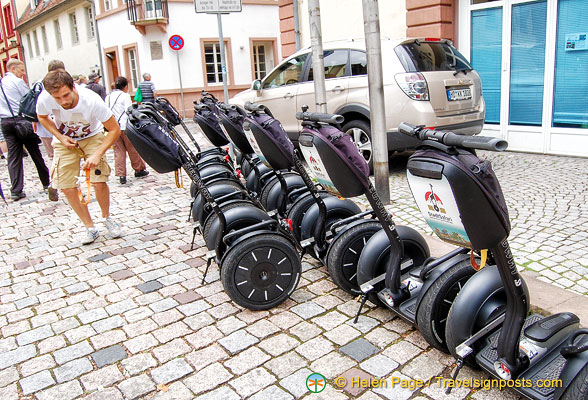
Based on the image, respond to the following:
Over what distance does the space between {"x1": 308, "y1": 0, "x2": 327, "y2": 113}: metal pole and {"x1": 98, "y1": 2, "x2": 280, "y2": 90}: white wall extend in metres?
16.3

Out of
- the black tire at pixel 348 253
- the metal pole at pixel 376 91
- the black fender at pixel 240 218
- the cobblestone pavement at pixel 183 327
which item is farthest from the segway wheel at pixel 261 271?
the metal pole at pixel 376 91

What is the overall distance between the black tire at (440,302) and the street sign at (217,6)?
6.15m

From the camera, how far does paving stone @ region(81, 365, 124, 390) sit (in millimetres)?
2738

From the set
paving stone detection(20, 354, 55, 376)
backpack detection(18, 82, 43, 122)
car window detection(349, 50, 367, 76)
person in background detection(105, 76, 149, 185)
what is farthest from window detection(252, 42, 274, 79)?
paving stone detection(20, 354, 55, 376)

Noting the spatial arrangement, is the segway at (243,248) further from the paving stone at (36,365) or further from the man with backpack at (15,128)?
the man with backpack at (15,128)

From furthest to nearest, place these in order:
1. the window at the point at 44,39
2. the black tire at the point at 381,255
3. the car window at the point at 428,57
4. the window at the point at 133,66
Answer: the window at the point at 44,39 → the window at the point at 133,66 → the car window at the point at 428,57 → the black tire at the point at 381,255

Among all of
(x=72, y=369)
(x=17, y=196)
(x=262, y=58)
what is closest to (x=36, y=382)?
(x=72, y=369)

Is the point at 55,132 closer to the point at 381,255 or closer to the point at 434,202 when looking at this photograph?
the point at 381,255

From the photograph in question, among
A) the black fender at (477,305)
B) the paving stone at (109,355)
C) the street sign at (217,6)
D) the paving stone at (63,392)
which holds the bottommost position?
the paving stone at (63,392)

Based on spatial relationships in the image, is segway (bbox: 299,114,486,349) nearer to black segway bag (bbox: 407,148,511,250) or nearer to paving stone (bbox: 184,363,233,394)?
black segway bag (bbox: 407,148,511,250)

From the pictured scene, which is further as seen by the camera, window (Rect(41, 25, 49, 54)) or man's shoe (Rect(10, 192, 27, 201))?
window (Rect(41, 25, 49, 54))

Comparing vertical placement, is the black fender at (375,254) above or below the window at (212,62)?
below

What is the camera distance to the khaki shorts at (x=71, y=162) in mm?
5062

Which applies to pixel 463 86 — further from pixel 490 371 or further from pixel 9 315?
pixel 9 315
